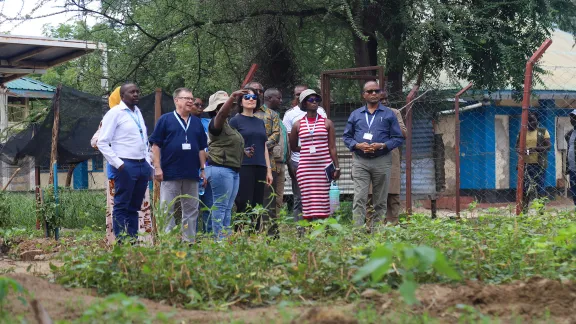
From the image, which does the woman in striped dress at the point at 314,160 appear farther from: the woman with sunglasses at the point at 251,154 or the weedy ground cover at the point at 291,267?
the weedy ground cover at the point at 291,267

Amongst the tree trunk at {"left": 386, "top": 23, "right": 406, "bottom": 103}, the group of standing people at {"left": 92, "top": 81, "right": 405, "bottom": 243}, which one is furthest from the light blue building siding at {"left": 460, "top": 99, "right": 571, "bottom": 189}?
the group of standing people at {"left": 92, "top": 81, "right": 405, "bottom": 243}

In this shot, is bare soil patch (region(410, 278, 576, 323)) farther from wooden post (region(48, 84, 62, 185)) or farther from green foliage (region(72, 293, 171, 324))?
wooden post (region(48, 84, 62, 185))

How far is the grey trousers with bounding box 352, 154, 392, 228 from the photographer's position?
9.79 m

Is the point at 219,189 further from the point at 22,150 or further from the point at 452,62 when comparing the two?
the point at 452,62

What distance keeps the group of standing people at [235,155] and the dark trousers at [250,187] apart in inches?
0.4

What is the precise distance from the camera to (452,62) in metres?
13.6

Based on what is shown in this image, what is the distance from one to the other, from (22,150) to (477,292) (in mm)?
8519

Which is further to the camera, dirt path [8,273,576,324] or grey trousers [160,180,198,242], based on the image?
grey trousers [160,180,198,242]

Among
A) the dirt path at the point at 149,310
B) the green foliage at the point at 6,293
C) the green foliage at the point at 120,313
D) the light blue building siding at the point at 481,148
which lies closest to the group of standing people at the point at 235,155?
the dirt path at the point at 149,310

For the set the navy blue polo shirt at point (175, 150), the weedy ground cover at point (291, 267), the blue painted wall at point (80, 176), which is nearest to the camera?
the weedy ground cover at point (291, 267)

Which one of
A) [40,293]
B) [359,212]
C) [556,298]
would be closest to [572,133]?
[359,212]

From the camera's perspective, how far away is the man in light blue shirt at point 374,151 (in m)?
9.77

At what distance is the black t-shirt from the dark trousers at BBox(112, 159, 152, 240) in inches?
48.0

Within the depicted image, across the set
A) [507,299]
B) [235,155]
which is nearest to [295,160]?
[235,155]
